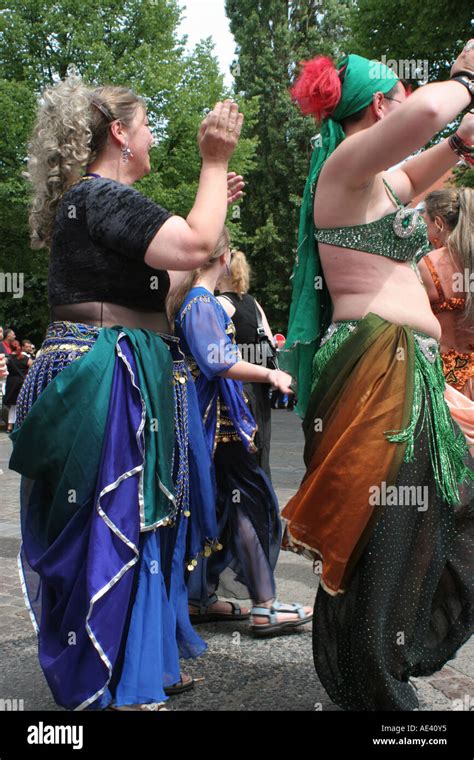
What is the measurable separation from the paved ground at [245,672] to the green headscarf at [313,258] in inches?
41.0

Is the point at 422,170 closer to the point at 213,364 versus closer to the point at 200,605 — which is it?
the point at 213,364

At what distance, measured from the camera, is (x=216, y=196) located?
248 cm

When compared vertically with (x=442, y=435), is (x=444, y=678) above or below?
below

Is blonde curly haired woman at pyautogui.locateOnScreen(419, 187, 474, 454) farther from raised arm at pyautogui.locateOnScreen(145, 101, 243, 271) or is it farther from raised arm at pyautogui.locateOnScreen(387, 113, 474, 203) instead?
raised arm at pyautogui.locateOnScreen(145, 101, 243, 271)

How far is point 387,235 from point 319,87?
0.51 m

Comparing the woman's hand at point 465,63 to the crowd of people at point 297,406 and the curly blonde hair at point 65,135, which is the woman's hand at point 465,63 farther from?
the curly blonde hair at point 65,135

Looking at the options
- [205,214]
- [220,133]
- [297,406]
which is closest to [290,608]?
[297,406]

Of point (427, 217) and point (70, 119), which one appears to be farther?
point (427, 217)


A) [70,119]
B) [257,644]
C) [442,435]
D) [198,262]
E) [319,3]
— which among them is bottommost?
[257,644]

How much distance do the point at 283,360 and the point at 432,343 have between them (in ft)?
1.94

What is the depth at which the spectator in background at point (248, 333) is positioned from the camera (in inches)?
168

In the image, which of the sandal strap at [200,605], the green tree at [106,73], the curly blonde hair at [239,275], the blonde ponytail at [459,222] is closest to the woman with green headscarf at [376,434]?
the blonde ponytail at [459,222]
